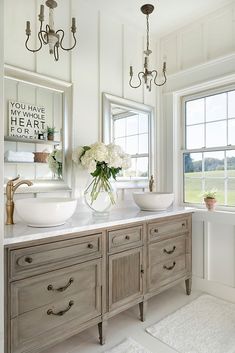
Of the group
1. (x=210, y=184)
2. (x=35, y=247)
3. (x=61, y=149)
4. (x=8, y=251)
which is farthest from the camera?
(x=210, y=184)

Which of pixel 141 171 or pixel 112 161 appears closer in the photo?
pixel 112 161

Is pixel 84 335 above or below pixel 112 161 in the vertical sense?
below

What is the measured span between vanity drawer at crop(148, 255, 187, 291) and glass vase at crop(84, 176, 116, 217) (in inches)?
25.6

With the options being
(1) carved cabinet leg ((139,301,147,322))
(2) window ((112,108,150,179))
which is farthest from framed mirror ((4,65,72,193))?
(1) carved cabinet leg ((139,301,147,322))

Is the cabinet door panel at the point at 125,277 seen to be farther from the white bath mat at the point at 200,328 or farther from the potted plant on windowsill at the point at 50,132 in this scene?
the potted plant on windowsill at the point at 50,132

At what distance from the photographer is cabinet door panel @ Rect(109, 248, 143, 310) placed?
1929 mm

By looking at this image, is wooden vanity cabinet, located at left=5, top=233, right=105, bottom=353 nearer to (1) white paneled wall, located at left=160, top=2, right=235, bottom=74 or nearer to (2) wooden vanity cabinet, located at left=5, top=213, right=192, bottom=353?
(2) wooden vanity cabinet, located at left=5, top=213, right=192, bottom=353

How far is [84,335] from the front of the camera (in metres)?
2.00

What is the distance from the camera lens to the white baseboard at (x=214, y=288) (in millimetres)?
2529

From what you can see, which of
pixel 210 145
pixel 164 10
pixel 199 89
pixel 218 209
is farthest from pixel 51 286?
pixel 164 10

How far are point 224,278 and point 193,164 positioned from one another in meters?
1.24

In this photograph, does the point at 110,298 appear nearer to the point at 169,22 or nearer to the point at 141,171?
the point at 141,171

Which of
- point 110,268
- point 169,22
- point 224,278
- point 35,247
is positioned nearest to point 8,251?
point 35,247

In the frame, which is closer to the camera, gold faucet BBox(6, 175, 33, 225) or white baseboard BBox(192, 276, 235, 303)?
gold faucet BBox(6, 175, 33, 225)
